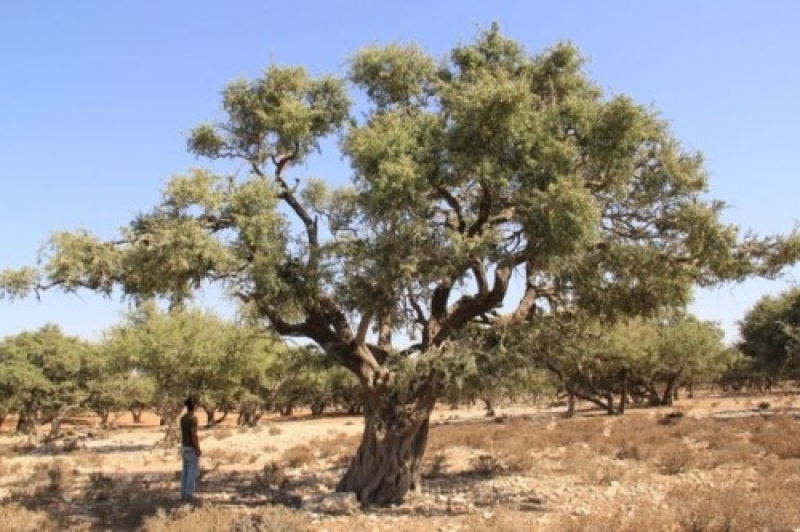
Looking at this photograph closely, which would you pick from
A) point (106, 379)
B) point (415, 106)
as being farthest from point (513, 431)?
point (106, 379)

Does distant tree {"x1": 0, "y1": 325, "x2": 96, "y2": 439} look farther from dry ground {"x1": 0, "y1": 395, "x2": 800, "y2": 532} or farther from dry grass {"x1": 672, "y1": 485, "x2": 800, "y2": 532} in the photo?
dry grass {"x1": 672, "y1": 485, "x2": 800, "y2": 532}

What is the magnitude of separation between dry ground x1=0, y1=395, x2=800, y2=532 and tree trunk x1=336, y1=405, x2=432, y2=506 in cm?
69

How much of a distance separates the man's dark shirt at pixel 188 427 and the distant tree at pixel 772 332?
50.1 metres

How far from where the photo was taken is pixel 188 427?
57.9 feet

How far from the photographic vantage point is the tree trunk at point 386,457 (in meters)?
16.8

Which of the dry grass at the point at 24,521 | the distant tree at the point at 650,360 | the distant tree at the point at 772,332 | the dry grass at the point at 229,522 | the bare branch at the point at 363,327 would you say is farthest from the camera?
the distant tree at the point at 772,332

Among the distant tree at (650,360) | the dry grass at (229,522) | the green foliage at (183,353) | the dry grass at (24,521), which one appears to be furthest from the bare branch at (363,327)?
the distant tree at (650,360)

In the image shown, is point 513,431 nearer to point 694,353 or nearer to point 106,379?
point 694,353

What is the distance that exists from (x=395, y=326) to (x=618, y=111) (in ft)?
23.8

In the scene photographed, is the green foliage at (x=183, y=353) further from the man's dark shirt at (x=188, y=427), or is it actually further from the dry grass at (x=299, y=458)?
the man's dark shirt at (x=188, y=427)

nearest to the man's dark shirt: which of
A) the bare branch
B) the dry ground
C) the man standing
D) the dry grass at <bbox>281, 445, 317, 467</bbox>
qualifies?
the man standing

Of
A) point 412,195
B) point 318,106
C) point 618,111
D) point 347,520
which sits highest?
point 318,106

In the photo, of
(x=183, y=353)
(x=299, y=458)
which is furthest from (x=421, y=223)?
(x=183, y=353)

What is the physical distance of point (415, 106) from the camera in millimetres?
18266
